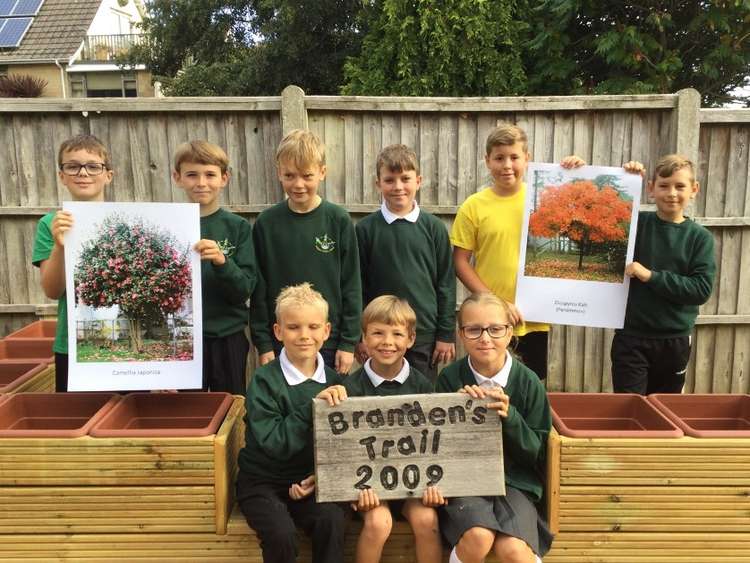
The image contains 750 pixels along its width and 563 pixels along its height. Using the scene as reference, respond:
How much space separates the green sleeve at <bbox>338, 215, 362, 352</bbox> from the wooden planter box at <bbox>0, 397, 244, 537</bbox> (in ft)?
2.52

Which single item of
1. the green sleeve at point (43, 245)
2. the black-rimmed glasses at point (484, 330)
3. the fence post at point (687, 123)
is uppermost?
the fence post at point (687, 123)

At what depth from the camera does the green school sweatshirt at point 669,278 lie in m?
2.75

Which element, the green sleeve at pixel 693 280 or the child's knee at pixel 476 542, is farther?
the green sleeve at pixel 693 280

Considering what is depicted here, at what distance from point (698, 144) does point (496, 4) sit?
647 cm

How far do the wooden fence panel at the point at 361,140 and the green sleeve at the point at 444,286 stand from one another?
159 centimetres

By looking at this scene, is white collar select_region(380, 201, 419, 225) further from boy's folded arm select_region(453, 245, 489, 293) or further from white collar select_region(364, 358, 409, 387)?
white collar select_region(364, 358, 409, 387)

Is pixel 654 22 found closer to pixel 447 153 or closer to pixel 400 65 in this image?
pixel 400 65

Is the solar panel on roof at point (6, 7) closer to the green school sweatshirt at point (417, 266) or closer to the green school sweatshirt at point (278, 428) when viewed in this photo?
the green school sweatshirt at point (417, 266)

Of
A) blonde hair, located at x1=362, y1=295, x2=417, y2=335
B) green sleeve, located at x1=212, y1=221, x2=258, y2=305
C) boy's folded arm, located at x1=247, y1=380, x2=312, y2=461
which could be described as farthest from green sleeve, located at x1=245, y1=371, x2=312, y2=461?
green sleeve, located at x1=212, y1=221, x2=258, y2=305

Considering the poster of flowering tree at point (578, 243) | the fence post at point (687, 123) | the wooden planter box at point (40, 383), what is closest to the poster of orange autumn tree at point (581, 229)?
the poster of flowering tree at point (578, 243)

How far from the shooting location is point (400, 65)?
972 cm

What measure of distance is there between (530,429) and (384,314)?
0.67 m

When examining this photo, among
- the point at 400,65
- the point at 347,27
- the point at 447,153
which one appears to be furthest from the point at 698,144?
the point at 347,27

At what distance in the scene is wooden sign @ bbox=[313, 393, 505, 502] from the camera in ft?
6.73
